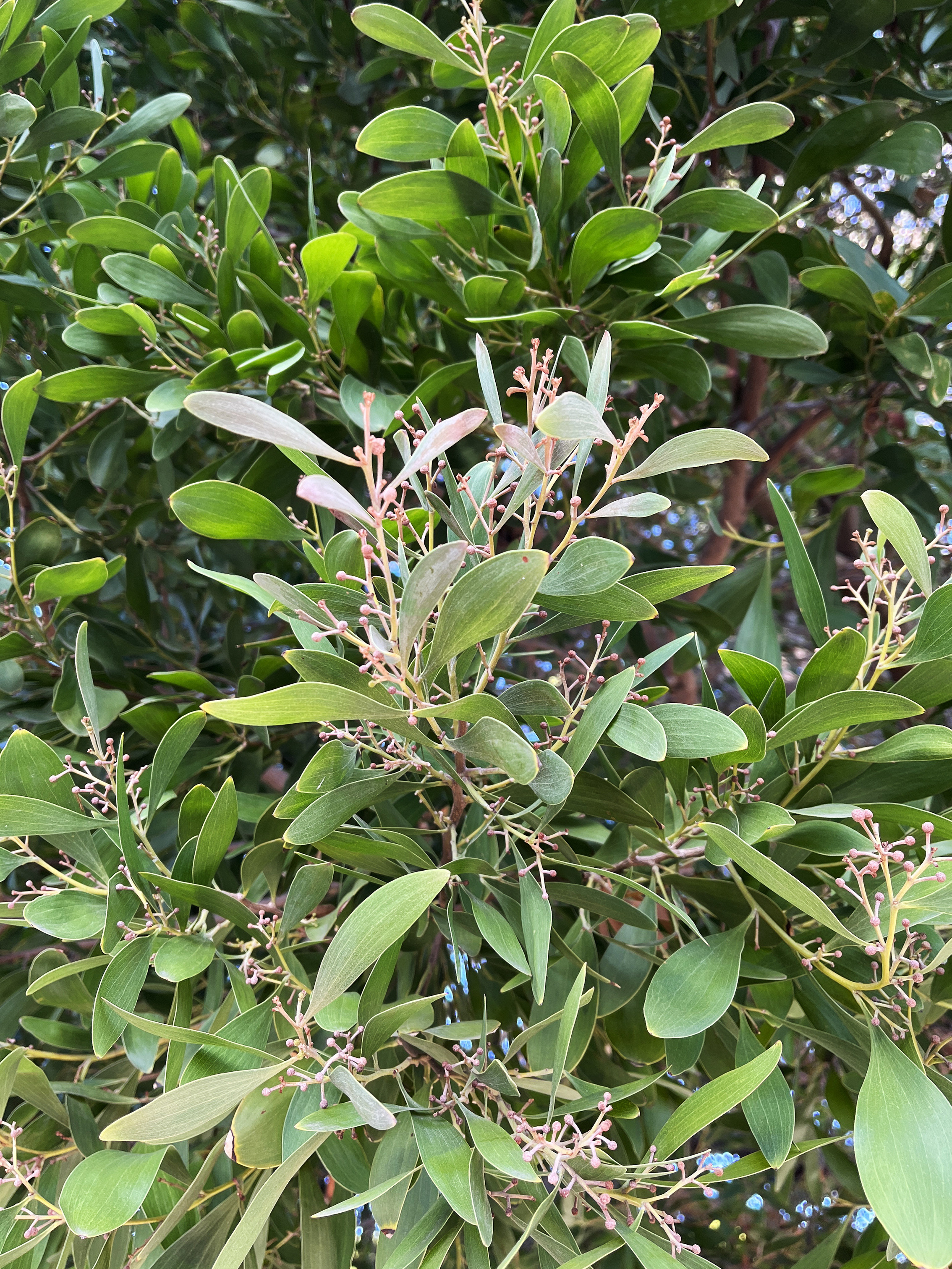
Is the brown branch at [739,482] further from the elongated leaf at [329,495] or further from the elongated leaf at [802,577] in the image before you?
the elongated leaf at [329,495]

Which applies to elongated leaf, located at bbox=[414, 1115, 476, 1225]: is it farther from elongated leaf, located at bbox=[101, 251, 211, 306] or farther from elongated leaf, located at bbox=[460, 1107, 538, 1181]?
elongated leaf, located at bbox=[101, 251, 211, 306]

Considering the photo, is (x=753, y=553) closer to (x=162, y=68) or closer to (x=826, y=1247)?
(x=826, y=1247)

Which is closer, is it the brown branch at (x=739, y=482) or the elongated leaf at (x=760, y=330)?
the elongated leaf at (x=760, y=330)

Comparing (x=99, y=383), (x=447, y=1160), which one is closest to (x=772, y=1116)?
(x=447, y=1160)

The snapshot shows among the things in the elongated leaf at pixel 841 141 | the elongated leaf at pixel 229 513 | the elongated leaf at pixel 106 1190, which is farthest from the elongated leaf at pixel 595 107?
the elongated leaf at pixel 106 1190

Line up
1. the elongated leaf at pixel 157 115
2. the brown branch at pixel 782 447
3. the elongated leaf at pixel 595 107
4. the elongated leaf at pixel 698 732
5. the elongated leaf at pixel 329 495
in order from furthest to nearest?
1. the brown branch at pixel 782 447
2. the elongated leaf at pixel 157 115
3. the elongated leaf at pixel 595 107
4. the elongated leaf at pixel 698 732
5. the elongated leaf at pixel 329 495

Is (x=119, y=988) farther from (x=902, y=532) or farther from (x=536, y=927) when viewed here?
(x=902, y=532)

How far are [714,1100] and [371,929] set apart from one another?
0.21 m

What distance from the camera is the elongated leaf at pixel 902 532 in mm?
442

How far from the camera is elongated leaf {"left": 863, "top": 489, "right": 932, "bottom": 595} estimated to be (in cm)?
44

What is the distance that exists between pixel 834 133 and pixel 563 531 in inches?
19.7

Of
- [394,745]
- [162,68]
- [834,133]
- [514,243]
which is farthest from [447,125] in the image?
[162,68]

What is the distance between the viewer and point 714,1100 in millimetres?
441

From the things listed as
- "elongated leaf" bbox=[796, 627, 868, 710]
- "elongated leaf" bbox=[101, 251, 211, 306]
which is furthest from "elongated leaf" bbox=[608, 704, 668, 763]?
"elongated leaf" bbox=[101, 251, 211, 306]
